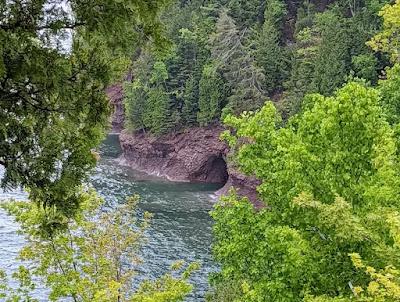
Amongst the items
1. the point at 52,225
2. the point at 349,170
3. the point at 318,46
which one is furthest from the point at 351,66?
the point at 52,225

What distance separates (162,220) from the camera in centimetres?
3784

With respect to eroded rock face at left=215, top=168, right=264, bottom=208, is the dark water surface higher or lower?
lower

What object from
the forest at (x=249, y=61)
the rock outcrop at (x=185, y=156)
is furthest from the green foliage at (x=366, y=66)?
the rock outcrop at (x=185, y=156)

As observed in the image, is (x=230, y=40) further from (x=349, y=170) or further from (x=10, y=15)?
(x=10, y=15)

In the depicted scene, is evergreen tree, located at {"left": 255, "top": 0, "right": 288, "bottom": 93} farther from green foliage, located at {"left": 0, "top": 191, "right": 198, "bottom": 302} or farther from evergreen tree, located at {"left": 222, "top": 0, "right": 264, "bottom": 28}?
green foliage, located at {"left": 0, "top": 191, "right": 198, "bottom": 302}

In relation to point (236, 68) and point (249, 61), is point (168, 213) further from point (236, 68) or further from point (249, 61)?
point (249, 61)

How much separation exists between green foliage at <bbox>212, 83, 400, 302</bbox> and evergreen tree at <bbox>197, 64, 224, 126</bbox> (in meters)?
38.2

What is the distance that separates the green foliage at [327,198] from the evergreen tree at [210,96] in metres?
38.2

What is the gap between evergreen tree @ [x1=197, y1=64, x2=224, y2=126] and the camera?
51.7 meters

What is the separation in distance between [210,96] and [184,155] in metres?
6.30

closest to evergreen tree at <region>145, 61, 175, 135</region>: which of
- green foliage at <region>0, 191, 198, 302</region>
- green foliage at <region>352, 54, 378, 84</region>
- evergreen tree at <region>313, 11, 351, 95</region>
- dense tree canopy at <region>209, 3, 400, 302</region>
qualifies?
evergreen tree at <region>313, 11, 351, 95</region>

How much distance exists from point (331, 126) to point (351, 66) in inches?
1295

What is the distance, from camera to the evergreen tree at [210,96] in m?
51.7

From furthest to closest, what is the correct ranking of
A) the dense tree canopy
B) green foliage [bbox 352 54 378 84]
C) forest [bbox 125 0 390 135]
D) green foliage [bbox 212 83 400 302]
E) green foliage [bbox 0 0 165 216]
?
forest [bbox 125 0 390 135], green foliage [bbox 352 54 378 84], green foliage [bbox 212 83 400 302], the dense tree canopy, green foliage [bbox 0 0 165 216]
